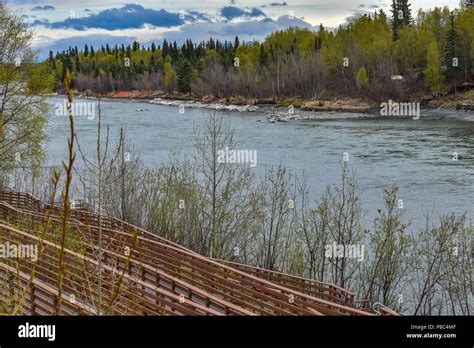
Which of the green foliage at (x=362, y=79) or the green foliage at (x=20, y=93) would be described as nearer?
the green foliage at (x=20, y=93)

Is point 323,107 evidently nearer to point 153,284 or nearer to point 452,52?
point 452,52

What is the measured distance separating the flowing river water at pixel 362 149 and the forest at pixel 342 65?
16122mm

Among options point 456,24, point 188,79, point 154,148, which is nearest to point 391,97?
point 456,24

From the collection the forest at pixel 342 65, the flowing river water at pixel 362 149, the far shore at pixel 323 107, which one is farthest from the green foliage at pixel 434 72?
the flowing river water at pixel 362 149

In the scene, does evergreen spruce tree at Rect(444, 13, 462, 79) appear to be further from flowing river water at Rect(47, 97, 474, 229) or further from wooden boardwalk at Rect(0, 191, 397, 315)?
Result: wooden boardwalk at Rect(0, 191, 397, 315)

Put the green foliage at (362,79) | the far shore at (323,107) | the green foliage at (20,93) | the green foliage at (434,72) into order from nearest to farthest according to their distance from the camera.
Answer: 1. the green foliage at (20,93)
2. the far shore at (323,107)
3. the green foliage at (434,72)
4. the green foliage at (362,79)

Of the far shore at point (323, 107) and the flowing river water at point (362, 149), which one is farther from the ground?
the far shore at point (323, 107)

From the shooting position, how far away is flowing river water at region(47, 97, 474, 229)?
24500 millimetres

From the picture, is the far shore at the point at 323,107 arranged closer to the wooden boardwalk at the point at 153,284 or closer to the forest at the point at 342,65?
the forest at the point at 342,65

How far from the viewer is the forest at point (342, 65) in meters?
72.5

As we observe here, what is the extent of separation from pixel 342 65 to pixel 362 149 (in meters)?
45.6
